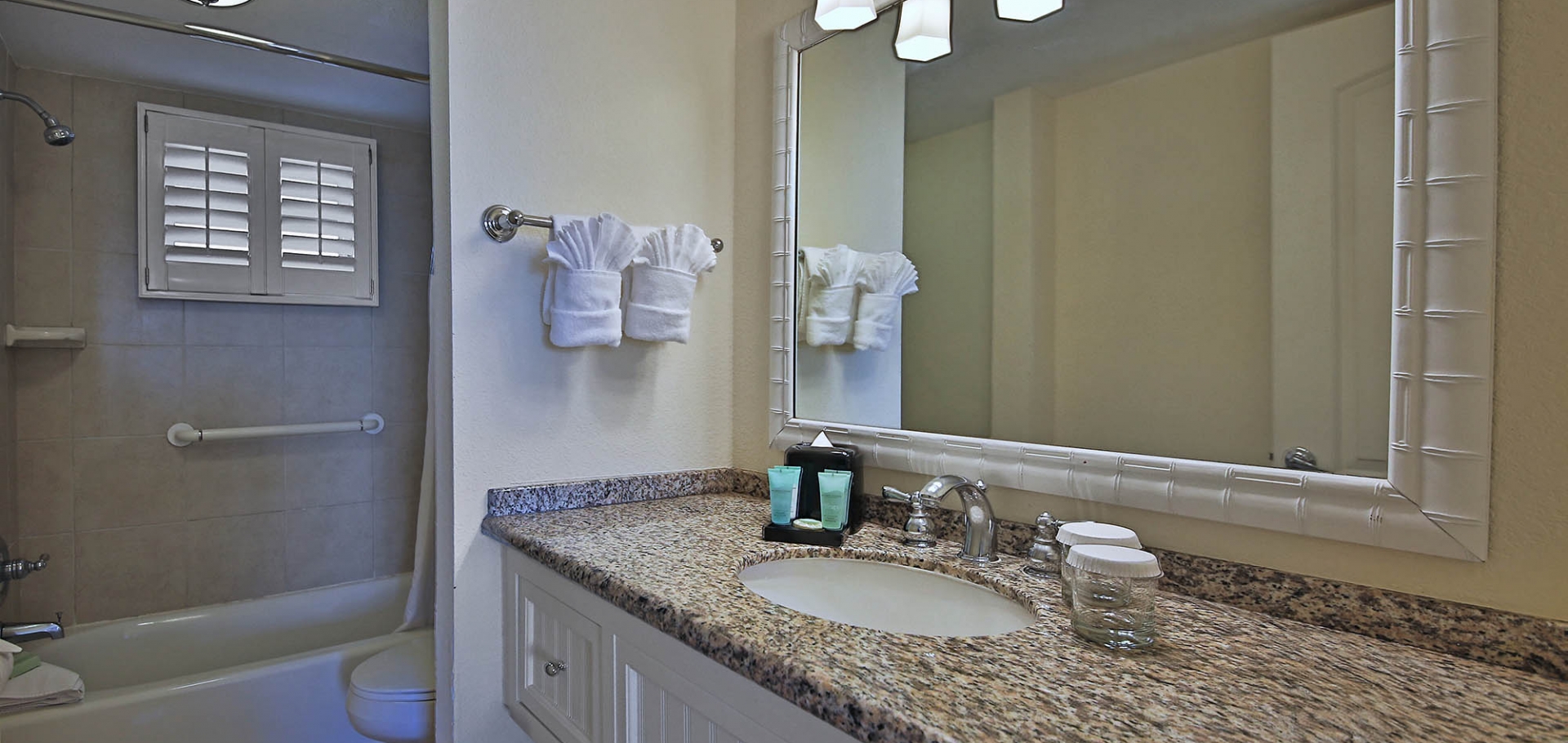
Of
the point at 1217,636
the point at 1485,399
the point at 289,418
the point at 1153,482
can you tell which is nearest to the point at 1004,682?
the point at 1217,636

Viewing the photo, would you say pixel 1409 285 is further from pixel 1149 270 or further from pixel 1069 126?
pixel 1069 126

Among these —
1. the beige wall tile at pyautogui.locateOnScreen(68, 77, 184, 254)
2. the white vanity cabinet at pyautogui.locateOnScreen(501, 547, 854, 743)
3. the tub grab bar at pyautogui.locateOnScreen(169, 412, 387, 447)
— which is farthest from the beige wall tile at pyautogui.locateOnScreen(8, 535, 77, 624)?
the white vanity cabinet at pyautogui.locateOnScreen(501, 547, 854, 743)

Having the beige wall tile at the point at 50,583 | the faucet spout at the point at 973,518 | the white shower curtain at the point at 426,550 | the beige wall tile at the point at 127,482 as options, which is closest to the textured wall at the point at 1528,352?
the faucet spout at the point at 973,518

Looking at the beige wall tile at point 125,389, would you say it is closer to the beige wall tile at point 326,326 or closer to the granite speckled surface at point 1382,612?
the beige wall tile at point 326,326

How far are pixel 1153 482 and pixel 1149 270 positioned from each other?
287 mm

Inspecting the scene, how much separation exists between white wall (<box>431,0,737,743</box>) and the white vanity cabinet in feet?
0.39

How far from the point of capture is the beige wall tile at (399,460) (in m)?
2.77

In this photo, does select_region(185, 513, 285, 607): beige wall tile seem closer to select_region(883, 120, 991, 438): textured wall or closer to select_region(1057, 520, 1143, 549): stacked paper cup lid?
select_region(883, 120, 991, 438): textured wall

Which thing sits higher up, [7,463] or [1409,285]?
[1409,285]

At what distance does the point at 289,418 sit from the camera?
2561 millimetres

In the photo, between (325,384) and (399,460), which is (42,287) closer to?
(325,384)

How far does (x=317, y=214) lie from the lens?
254 cm

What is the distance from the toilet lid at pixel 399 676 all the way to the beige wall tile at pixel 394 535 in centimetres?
93

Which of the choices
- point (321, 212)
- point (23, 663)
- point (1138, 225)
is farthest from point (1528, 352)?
point (321, 212)
